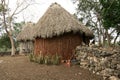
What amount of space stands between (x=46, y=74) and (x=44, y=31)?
481 centimetres

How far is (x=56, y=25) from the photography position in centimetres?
1683

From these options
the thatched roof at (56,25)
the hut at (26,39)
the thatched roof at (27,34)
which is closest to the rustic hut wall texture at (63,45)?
the thatched roof at (56,25)

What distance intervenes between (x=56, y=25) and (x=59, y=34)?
2.70ft

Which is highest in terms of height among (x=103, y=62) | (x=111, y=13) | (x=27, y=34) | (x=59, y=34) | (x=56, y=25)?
(x=111, y=13)

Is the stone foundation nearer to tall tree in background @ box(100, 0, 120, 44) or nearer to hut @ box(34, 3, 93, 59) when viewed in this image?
tall tree in background @ box(100, 0, 120, 44)

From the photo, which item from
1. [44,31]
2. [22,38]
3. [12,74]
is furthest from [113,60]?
[22,38]

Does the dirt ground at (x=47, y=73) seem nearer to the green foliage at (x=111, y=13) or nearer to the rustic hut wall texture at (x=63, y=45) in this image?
the rustic hut wall texture at (x=63, y=45)

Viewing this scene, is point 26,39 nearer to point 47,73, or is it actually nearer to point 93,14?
point 93,14

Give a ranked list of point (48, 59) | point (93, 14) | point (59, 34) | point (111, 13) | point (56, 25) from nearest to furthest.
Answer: point (111, 13), point (48, 59), point (59, 34), point (56, 25), point (93, 14)

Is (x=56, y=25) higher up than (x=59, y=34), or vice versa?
(x=56, y=25)

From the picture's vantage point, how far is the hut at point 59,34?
1641cm

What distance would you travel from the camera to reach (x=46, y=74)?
1254 centimetres

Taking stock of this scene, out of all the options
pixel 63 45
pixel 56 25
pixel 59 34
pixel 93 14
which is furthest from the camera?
pixel 93 14

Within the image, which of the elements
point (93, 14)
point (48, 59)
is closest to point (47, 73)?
point (48, 59)
